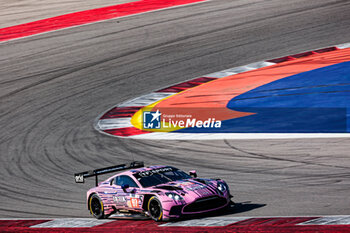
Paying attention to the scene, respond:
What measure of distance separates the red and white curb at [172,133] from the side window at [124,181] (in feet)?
22.2

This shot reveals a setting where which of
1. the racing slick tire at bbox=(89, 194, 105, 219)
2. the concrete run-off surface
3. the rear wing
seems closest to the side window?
the rear wing

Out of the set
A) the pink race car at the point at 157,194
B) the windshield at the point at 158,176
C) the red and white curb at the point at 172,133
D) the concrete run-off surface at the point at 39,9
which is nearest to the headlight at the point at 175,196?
the pink race car at the point at 157,194

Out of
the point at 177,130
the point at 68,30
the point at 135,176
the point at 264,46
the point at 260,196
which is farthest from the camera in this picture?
the point at 68,30

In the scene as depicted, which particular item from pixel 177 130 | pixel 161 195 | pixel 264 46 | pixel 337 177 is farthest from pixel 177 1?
pixel 161 195

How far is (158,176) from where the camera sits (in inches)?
444

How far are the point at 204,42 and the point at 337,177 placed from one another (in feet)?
47.3

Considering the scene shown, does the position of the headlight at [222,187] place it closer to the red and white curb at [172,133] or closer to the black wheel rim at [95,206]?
the black wheel rim at [95,206]

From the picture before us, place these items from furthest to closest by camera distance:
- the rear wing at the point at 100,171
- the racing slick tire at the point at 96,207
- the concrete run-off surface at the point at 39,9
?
the concrete run-off surface at the point at 39,9, the racing slick tire at the point at 96,207, the rear wing at the point at 100,171

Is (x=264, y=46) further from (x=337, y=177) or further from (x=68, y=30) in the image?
(x=337, y=177)

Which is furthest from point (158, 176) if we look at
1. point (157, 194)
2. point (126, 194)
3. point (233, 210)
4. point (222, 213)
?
point (233, 210)

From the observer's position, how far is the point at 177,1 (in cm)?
3147

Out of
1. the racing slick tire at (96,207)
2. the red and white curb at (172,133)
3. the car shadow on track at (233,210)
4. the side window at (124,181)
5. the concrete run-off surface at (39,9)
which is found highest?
the concrete run-off surface at (39,9)

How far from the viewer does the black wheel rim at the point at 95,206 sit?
12.0 m

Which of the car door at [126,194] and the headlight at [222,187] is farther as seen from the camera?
the car door at [126,194]
